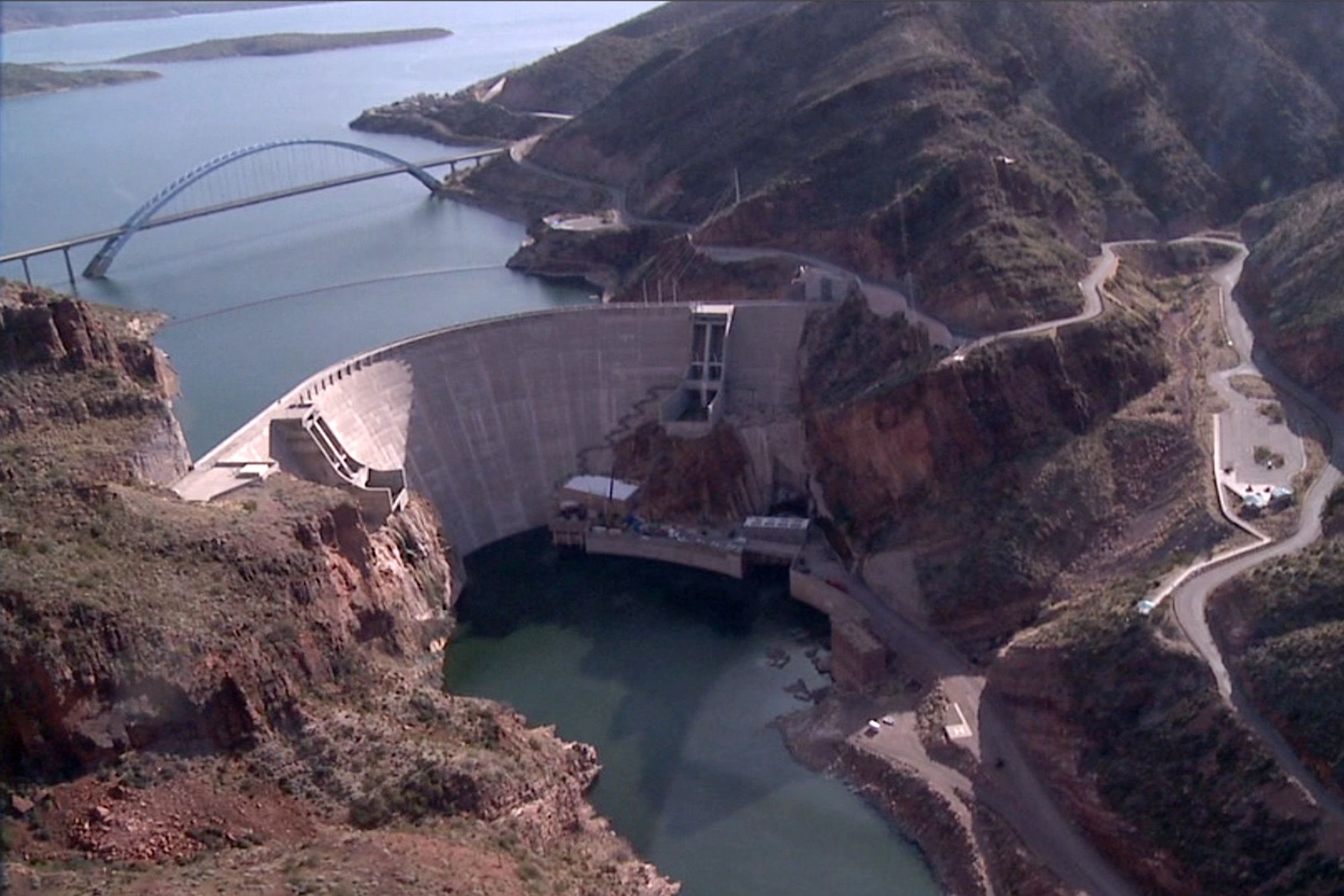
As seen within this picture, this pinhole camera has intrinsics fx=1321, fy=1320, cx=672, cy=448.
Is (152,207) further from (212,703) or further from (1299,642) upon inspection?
(1299,642)

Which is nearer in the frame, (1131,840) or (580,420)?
(1131,840)

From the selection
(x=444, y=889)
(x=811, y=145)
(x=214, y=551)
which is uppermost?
(x=811, y=145)

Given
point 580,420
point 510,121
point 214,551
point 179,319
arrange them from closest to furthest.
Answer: point 214,551, point 580,420, point 179,319, point 510,121

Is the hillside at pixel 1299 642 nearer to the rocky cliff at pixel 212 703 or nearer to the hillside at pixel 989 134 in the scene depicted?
the rocky cliff at pixel 212 703

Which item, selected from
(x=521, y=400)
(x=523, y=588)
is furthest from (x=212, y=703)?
(x=521, y=400)

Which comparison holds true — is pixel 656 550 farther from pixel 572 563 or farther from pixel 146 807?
pixel 146 807

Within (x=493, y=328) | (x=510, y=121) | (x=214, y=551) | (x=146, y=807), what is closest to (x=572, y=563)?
(x=493, y=328)

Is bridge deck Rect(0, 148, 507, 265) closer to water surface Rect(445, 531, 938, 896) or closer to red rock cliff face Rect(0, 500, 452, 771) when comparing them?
water surface Rect(445, 531, 938, 896)
